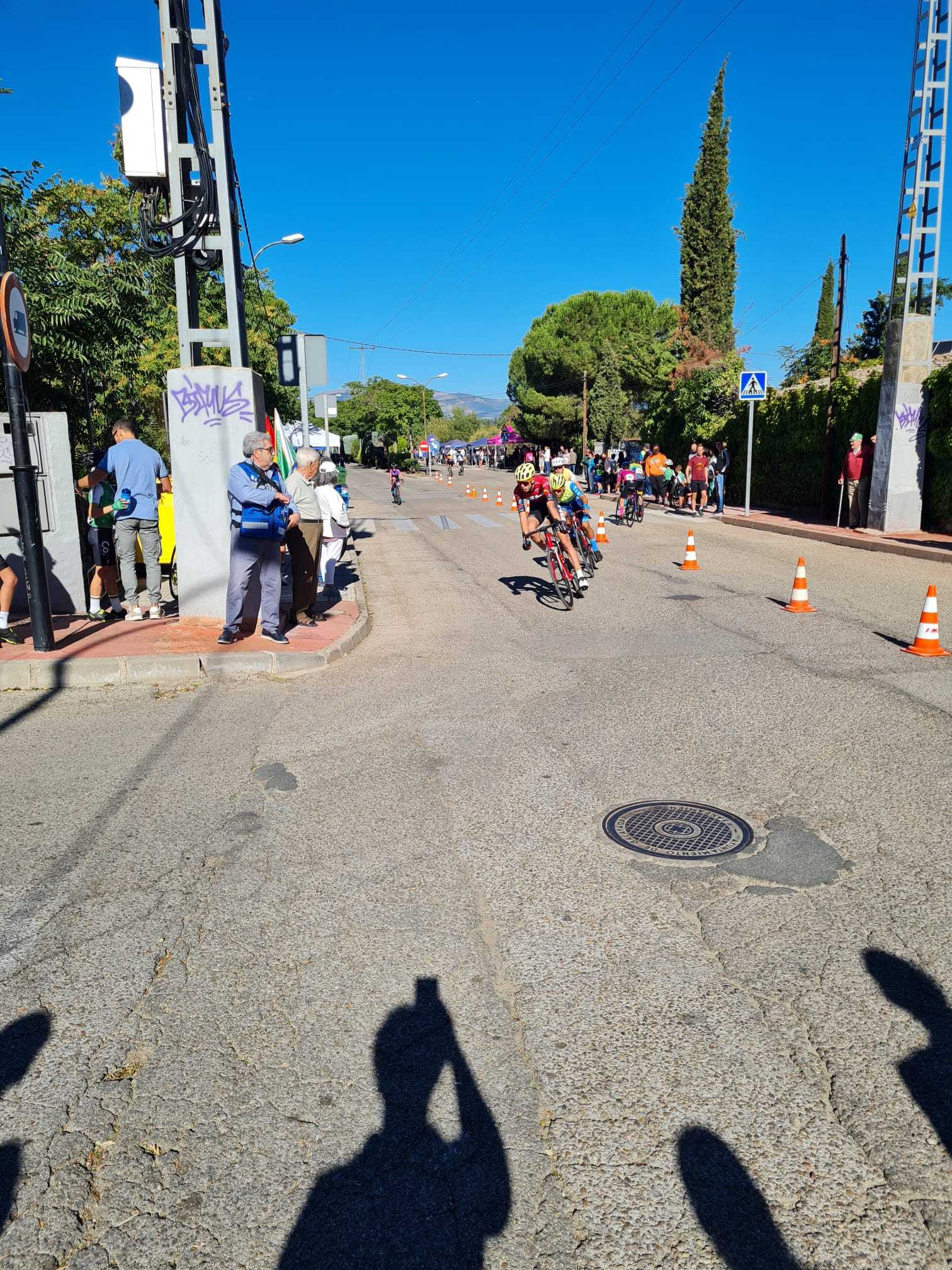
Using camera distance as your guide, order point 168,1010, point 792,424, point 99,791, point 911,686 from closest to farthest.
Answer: point 168,1010
point 99,791
point 911,686
point 792,424

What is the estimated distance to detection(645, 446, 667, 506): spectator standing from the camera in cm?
2550

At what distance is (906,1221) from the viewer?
2189 millimetres

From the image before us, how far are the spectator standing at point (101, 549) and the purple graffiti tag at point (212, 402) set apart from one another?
130 centimetres

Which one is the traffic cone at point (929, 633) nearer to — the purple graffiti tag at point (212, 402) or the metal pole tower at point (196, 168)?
the purple graffiti tag at point (212, 402)

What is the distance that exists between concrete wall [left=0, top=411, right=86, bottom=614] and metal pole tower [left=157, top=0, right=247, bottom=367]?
166 centimetres

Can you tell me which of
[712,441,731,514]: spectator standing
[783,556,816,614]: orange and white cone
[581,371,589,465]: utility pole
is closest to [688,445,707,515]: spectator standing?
[712,441,731,514]: spectator standing

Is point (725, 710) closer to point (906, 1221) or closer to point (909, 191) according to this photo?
point (906, 1221)

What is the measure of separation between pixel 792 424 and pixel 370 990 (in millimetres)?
22749

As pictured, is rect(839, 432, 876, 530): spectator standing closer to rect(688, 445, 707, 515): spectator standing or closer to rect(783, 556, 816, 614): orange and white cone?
rect(688, 445, 707, 515): spectator standing

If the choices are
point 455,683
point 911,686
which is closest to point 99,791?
point 455,683

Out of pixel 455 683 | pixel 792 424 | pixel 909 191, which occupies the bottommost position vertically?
pixel 455 683

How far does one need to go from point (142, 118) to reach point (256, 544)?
13.9 feet

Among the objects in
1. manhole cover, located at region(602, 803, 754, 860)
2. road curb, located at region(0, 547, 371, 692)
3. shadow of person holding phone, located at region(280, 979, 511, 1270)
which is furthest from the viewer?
road curb, located at region(0, 547, 371, 692)

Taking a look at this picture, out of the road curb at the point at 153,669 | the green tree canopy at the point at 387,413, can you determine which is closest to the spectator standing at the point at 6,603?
the road curb at the point at 153,669
